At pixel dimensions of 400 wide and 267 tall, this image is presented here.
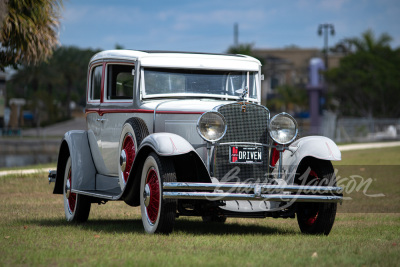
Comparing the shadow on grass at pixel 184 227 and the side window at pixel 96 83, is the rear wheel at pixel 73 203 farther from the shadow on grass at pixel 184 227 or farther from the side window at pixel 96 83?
the side window at pixel 96 83

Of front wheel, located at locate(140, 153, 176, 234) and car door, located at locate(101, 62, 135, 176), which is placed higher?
car door, located at locate(101, 62, 135, 176)

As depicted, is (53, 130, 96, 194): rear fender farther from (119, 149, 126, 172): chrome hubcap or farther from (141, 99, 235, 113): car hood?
(141, 99, 235, 113): car hood

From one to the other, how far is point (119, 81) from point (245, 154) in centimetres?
245

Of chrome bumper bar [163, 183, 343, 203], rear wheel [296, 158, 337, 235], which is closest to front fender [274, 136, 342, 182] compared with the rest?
rear wheel [296, 158, 337, 235]

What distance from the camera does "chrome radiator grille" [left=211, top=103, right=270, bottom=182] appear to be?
7.48 m

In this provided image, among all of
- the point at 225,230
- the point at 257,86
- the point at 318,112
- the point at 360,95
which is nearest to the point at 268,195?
the point at 225,230

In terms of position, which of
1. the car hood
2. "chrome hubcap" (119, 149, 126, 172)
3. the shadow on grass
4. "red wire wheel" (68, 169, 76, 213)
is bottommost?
the shadow on grass

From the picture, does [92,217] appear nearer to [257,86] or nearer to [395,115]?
[257,86]

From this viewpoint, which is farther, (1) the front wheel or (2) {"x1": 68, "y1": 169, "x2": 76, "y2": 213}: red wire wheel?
(2) {"x1": 68, "y1": 169, "x2": 76, "y2": 213}: red wire wheel

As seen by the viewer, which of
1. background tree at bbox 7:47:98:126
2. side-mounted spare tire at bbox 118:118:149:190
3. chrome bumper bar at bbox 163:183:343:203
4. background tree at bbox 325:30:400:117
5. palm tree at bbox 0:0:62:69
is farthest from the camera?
background tree at bbox 7:47:98:126

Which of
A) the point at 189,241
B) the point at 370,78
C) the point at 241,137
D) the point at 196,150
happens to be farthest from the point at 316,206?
the point at 370,78

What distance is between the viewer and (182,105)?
25.9 feet

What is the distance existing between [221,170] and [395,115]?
52269mm

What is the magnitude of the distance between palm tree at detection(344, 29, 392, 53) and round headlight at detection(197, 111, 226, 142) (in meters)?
53.1
